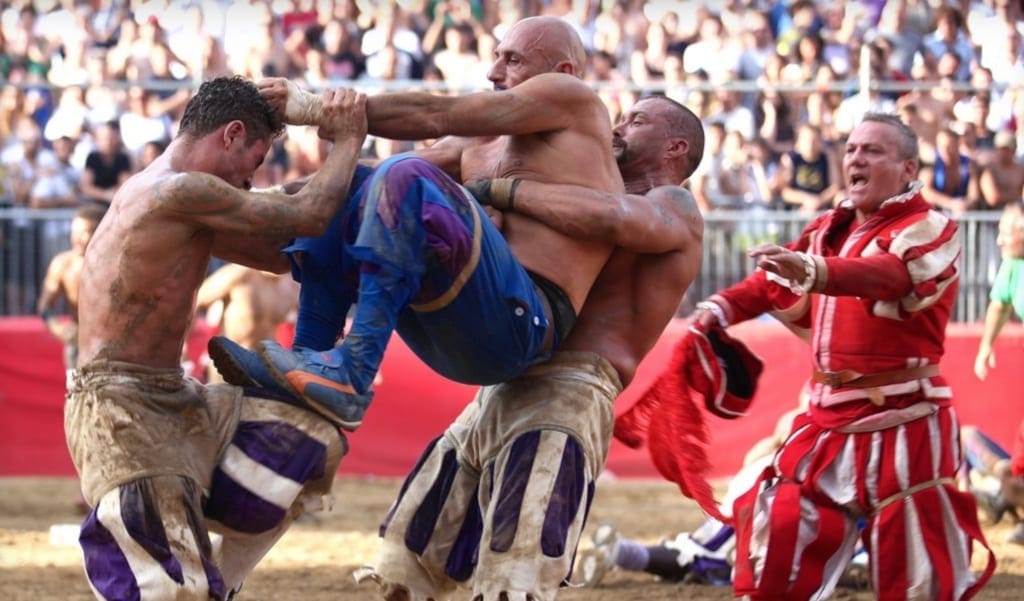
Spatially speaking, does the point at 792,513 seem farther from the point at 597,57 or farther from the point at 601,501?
the point at 597,57

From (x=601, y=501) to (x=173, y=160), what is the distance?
708 centimetres

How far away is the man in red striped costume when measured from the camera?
5.51 metres

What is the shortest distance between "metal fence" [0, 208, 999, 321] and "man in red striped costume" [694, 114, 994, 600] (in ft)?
19.2

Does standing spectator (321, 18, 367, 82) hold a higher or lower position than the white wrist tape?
higher

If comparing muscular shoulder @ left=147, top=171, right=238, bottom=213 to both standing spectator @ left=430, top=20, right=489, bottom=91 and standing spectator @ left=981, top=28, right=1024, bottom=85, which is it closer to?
standing spectator @ left=430, top=20, right=489, bottom=91

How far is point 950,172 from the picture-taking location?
12062 mm

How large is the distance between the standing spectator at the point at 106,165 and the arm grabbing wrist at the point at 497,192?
27.2ft

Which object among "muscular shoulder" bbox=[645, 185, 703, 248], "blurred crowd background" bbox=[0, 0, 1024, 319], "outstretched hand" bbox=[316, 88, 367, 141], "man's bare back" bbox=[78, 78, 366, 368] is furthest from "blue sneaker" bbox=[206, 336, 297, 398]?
"blurred crowd background" bbox=[0, 0, 1024, 319]

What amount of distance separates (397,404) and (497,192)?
742 centimetres

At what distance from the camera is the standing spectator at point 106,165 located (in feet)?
41.2

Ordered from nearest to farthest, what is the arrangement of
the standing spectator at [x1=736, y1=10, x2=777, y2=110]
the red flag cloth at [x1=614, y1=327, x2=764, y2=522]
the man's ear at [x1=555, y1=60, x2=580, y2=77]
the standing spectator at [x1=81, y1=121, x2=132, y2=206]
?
the man's ear at [x1=555, y1=60, x2=580, y2=77], the red flag cloth at [x1=614, y1=327, x2=764, y2=522], the standing spectator at [x1=81, y1=121, x2=132, y2=206], the standing spectator at [x1=736, y1=10, x2=777, y2=110]

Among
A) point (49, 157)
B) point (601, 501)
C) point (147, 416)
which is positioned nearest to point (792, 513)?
point (147, 416)

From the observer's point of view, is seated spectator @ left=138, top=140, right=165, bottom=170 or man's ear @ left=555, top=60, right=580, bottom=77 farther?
seated spectator @ left=138, top=140, right=165, bottom=170

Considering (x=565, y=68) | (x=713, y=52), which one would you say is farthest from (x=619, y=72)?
(x=565, y=68)
